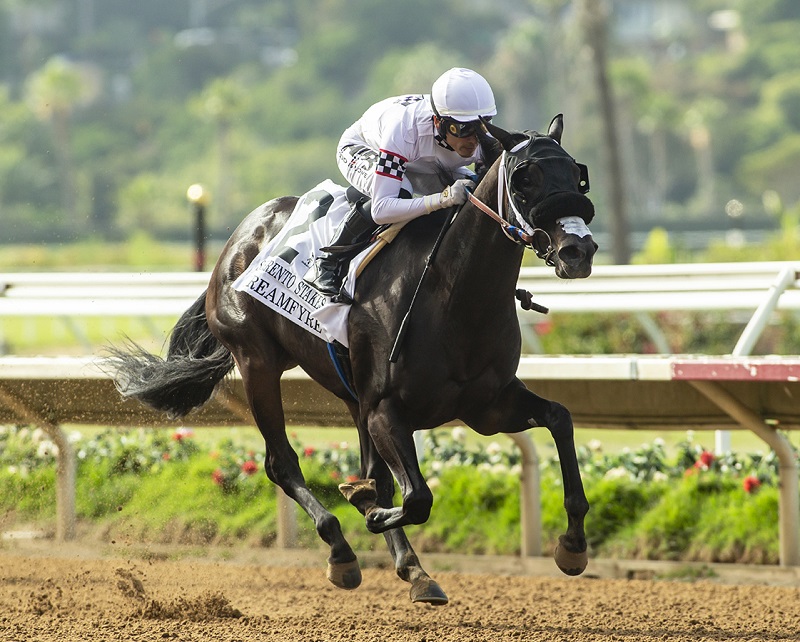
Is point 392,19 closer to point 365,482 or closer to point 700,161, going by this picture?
point 700,161

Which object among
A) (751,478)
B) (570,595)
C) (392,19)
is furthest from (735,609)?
(392,19)

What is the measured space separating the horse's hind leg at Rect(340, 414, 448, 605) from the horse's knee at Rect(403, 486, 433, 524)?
0.82 feet

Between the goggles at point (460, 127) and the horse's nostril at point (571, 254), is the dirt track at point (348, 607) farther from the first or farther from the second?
the goggles at point (460, 127)

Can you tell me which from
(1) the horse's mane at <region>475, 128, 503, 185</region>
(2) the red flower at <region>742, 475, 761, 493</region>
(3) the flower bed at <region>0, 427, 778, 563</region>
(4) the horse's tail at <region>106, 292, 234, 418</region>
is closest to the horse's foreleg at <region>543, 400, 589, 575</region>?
(1) the horse's mane at <region>475, 128, 503, 185</region>

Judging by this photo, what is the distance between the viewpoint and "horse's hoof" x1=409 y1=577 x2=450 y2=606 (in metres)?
4.29

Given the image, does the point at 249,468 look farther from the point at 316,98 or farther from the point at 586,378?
the point at 316,98

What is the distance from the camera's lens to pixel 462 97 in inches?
168

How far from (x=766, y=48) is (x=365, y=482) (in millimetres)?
102057

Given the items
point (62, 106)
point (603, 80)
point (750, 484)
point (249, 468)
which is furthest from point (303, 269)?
point (62, 106)

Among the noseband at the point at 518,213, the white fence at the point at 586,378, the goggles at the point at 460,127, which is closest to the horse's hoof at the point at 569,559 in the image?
the noseband at the point at 518,213

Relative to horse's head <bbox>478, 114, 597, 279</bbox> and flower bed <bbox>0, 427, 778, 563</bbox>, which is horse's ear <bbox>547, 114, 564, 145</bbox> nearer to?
horse's head <bbox>478, 114, 597, 279</bbox>

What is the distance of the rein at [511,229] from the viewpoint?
→ 382 centimetres

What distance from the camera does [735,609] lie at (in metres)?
5.04

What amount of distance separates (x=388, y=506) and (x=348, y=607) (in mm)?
655
